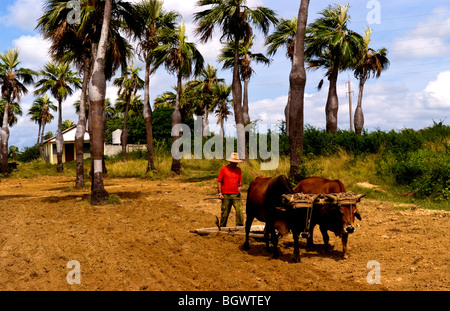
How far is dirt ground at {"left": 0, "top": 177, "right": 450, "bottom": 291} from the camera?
714cm

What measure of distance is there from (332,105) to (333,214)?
1158 inches

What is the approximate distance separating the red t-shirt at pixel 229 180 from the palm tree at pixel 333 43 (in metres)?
22.9

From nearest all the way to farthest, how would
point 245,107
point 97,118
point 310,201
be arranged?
1. point 310,201
2. point 97,118
3. point 245,107

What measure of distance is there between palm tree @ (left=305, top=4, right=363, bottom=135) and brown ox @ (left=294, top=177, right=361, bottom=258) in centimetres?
2361

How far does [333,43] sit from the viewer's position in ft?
102

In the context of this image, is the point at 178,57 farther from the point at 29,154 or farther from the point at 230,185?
the point at 29,154

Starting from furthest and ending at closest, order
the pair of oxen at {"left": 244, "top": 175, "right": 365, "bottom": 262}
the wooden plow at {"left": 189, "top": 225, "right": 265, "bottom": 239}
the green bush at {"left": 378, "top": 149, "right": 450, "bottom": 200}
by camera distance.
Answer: the green bush at {"left": 378, "top": 149, "right": 450, "bottom": 200} < the wooden plow at {"left": 189, "top": 225, "right": 265, "bottom": 239} < the pair of oxen at {"left": 244, "top": 175, "right": 365, "bottom": 262}

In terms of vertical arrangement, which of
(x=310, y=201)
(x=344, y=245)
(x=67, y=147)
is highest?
(x=67, y=147)
